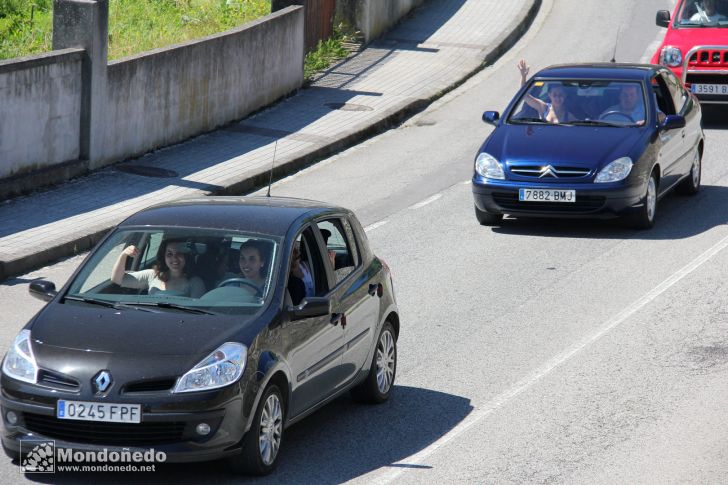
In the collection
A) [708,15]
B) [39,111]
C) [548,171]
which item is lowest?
[39,111]

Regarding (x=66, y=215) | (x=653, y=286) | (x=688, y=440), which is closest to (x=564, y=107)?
(x=653, y=286)

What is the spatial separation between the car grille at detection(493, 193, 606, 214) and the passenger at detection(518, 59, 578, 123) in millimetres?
1400

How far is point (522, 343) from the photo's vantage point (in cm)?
1129

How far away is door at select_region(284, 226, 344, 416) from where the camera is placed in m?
A: 8.23

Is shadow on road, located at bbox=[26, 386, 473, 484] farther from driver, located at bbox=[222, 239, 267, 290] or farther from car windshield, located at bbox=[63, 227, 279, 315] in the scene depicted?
driver, located at bbox=[222, 239, 267, 290]

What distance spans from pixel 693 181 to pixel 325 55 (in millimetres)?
10575

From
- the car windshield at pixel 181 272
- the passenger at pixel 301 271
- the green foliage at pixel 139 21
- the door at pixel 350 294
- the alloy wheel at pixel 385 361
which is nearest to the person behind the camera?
the car windshield at pixel 181 272

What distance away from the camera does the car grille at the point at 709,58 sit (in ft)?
70.4

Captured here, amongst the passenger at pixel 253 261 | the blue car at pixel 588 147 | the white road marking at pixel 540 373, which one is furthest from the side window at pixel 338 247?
the blue car at pixel 588 147

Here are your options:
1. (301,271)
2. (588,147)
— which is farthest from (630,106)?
(301,271)

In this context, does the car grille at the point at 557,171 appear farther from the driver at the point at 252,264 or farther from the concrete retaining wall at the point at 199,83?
the driver at the point at 252,264

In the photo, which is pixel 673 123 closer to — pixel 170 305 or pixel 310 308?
pixel 310 308

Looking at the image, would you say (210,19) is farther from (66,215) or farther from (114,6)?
(66,215)

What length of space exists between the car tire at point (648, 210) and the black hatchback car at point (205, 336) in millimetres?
6524
